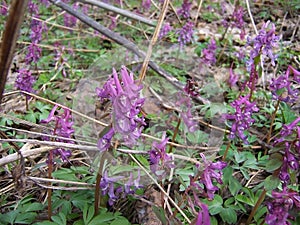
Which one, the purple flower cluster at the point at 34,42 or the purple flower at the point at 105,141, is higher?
the purple flower at the point at 105,141

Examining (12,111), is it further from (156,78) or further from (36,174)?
(156,78)

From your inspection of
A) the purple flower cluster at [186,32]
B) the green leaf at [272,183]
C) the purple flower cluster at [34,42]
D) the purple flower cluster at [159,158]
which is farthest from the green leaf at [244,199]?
the purple flower cluster at [34,42]

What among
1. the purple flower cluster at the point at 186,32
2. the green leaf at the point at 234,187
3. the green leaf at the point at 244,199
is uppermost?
the purple flower cluster at the point at 186,32

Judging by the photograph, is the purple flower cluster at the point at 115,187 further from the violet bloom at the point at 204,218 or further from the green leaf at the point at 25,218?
the violet bloom at the point at 204,218

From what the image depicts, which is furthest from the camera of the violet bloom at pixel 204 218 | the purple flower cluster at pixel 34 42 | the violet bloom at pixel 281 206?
the purple flower cluster at pixel 34 42

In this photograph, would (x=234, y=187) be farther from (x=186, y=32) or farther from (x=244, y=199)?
(x=186, y=32)

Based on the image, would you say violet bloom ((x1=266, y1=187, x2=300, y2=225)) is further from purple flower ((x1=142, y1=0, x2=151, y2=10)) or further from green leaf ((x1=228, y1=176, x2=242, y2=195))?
purple flower ((x1=142, y1=0, x2=151, y2=10))

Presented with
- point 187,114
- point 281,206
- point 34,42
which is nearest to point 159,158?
point 281,206
